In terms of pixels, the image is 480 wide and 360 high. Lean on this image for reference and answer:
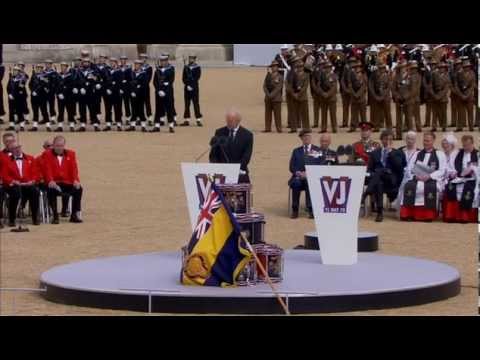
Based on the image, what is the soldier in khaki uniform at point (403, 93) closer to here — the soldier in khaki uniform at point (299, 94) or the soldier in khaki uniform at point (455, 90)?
the soldier in khaki uniform at point (455, 90)

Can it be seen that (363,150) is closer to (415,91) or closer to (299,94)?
(415,91)

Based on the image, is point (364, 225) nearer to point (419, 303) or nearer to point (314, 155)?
point (314, 155)

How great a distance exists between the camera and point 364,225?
61.2 feet

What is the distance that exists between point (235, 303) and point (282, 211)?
8398 mm

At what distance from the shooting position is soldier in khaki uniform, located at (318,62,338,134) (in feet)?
104

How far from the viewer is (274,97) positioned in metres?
31.5

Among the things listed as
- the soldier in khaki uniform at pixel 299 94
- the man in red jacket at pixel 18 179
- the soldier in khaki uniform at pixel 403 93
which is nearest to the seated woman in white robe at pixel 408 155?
the man in red jacket at pixel 18 179

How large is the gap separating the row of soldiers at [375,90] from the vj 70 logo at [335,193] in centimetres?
1697

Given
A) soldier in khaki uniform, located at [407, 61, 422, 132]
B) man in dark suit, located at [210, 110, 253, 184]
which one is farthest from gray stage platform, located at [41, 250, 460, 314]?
soldier in khaki uniform, located at [407, 61, 422, 132]

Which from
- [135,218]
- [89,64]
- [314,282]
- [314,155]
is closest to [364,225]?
[314,155]

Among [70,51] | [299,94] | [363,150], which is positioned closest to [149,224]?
[363,150]

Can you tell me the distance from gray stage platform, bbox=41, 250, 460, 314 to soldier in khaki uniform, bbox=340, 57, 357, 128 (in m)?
17.8

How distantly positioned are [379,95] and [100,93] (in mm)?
6658
